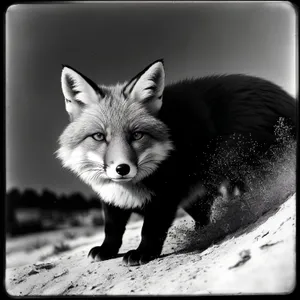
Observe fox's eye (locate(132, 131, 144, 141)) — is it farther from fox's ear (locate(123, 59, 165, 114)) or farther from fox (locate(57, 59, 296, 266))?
fox's ear (locate(123, 59, 165, 114))

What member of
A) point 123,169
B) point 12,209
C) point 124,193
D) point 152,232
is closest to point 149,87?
point 123,169

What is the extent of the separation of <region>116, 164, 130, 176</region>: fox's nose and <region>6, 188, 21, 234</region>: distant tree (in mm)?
713

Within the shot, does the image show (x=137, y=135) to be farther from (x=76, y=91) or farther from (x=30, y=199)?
(x=30, y=199)

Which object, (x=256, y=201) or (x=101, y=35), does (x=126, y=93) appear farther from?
(x=256, y=201)

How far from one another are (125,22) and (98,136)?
2.53 feet

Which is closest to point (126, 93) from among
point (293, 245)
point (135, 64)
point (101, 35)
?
point (135, 64)

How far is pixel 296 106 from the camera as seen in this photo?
3.34 metres

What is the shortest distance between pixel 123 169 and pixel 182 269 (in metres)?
0.69

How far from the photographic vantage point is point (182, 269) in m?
3.05

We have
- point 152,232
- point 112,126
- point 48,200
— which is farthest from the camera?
point 48,200

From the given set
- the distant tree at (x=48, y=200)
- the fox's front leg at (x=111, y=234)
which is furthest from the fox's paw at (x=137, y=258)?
the distant tree at (x=48, y=200)

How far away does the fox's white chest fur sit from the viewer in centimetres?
310

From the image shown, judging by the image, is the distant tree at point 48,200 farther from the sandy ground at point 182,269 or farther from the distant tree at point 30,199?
the sandy ground at point 182,269

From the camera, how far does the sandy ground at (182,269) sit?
9.74 feet
